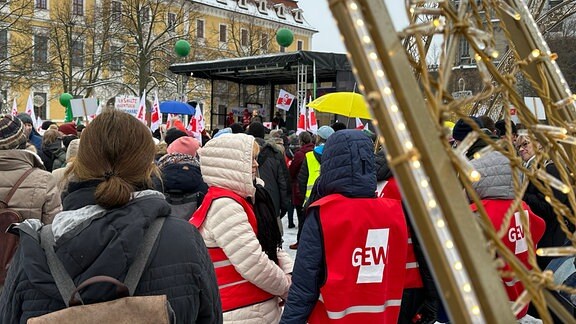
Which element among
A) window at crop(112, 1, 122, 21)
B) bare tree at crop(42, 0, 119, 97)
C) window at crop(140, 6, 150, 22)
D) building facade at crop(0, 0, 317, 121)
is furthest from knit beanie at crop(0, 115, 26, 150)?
window at crop(140, 6, 150, 22)

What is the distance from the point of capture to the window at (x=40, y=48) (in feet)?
100

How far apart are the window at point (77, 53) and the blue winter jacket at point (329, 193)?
32876 millimetres

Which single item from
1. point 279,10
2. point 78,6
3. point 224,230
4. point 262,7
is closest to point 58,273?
point 224,230

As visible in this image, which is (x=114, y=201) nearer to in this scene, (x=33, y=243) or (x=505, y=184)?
(x=33, y=243)

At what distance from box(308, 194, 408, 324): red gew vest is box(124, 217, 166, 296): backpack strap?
1119mm

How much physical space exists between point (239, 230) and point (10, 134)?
61.0 inches

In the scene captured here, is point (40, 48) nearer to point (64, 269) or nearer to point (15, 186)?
point (15, 186)

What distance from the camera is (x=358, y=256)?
2.71 metres

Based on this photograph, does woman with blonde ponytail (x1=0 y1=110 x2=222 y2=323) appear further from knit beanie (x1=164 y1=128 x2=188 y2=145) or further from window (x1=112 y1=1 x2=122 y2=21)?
window (x1=112 y1=1 x2=122 y2=21)

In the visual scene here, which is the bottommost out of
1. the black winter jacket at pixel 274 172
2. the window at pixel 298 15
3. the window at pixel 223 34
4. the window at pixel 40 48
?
the black winter jacket at pixel 274 172

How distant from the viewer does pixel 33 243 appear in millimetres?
1689

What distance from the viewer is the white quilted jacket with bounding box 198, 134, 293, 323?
8.98 ft

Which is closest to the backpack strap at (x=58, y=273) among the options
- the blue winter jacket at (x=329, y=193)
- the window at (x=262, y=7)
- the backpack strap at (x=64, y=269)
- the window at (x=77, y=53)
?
the backpack strap at (x=64, y=269)

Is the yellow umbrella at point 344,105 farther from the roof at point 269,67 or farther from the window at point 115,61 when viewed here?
the window at point 115,61
